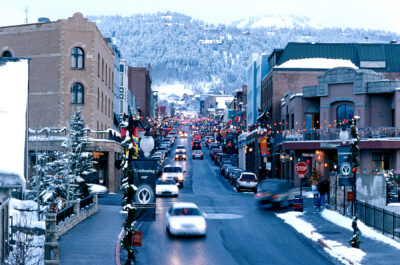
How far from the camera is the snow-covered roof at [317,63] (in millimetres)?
70625

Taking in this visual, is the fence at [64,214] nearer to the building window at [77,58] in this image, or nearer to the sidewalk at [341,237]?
the sidewalk at [341,237]

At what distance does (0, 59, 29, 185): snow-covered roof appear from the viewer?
17.3 meters

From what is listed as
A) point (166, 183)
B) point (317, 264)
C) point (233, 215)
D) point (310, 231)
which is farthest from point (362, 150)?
point (317, 264)

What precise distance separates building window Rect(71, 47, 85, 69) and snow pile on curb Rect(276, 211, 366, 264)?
2698 cm

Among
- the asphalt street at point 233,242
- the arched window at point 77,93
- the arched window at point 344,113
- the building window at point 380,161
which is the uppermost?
the arched window at point 77,93

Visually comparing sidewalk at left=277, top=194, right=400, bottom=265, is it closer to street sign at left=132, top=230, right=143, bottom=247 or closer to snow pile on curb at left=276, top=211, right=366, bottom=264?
snow pile on curb at left=276, top=211, right=366, bottom=264

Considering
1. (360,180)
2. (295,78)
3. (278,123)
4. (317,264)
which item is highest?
(295,78)

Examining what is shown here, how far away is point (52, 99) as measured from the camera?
178ft

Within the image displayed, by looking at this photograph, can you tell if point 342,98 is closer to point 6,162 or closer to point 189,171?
point 189,171

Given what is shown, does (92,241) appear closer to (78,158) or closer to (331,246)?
(331,246)

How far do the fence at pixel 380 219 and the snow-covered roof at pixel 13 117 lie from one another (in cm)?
1623

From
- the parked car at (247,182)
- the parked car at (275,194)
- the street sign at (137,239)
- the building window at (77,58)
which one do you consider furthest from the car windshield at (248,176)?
the street sign at (137,239)

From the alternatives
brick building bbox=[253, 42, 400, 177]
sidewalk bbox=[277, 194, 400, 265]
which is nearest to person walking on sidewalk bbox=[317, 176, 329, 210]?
sidewalk bbox=[277, 194, 400, 265]

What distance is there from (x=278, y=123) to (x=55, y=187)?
38.0m
